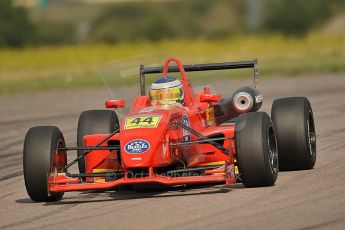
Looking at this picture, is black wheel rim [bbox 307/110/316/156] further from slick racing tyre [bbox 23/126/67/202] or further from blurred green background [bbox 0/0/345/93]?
blurred green background [bbox 0/0/345/93]

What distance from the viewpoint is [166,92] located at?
45.0 feet

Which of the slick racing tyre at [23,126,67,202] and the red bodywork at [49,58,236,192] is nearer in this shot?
the red bodywork at [49,58,236,192]

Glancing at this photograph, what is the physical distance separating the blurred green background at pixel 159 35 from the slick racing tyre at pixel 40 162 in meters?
27.4

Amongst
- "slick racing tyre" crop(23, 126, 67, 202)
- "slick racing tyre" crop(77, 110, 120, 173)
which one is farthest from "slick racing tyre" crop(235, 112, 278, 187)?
"slick racing tyre" crop(77, 110, 120, 173)

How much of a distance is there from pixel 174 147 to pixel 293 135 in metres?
1.83

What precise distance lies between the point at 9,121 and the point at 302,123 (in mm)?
14737

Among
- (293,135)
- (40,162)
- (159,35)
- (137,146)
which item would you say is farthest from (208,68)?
(159,35)

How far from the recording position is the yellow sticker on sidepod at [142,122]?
12.4 m

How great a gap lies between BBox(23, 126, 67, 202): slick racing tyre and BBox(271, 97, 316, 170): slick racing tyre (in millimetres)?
2920

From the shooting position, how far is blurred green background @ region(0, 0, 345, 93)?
48.5m

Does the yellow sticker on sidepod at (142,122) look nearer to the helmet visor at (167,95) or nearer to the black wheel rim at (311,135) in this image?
the helmet visor at (167,95)

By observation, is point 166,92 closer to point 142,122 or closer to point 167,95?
point 167,95

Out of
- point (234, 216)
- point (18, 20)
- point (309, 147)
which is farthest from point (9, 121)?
point (18, 20)

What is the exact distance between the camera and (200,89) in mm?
15180
